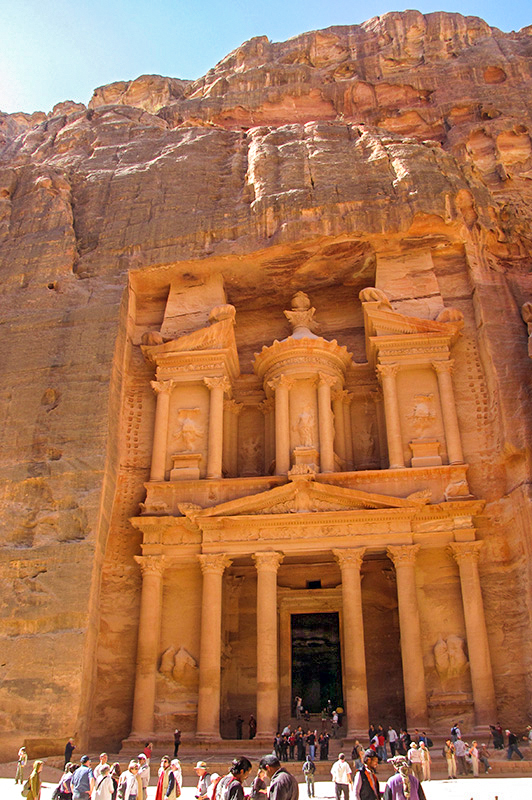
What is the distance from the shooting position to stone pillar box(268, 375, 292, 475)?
2042 cm

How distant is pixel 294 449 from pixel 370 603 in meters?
4.66

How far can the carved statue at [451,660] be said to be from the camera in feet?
57.3

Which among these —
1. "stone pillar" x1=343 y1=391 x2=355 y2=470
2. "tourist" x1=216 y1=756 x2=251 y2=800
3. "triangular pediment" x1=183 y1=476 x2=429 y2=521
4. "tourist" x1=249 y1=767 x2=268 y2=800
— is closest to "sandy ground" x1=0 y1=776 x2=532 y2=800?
"tourist" x1=249 y1=767 x2=268 y2=800

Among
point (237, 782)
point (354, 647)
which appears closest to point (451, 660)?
point (354, 647)

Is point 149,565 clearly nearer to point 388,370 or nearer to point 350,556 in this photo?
point 350,556

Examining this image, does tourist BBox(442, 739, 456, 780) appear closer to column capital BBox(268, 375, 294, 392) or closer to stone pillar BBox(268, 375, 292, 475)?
stone pillar BBox(268, 375, 292, 475)

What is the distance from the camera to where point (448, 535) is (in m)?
18.6

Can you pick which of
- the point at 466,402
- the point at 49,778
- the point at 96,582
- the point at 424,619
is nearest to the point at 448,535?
the point at 424,619

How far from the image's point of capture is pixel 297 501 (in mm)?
19281

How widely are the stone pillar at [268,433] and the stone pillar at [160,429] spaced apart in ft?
9.81

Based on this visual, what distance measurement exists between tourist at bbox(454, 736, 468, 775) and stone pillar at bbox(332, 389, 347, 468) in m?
9.02

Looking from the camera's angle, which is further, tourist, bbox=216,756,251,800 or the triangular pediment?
the triangular pediment

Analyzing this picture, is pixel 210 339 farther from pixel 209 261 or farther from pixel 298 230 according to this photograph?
pixel 298 230

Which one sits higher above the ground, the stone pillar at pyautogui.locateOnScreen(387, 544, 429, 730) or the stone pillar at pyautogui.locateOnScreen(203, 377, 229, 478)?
the stone pillar at pyautogui.locateOnScreen(203, 377, 229, 478)
